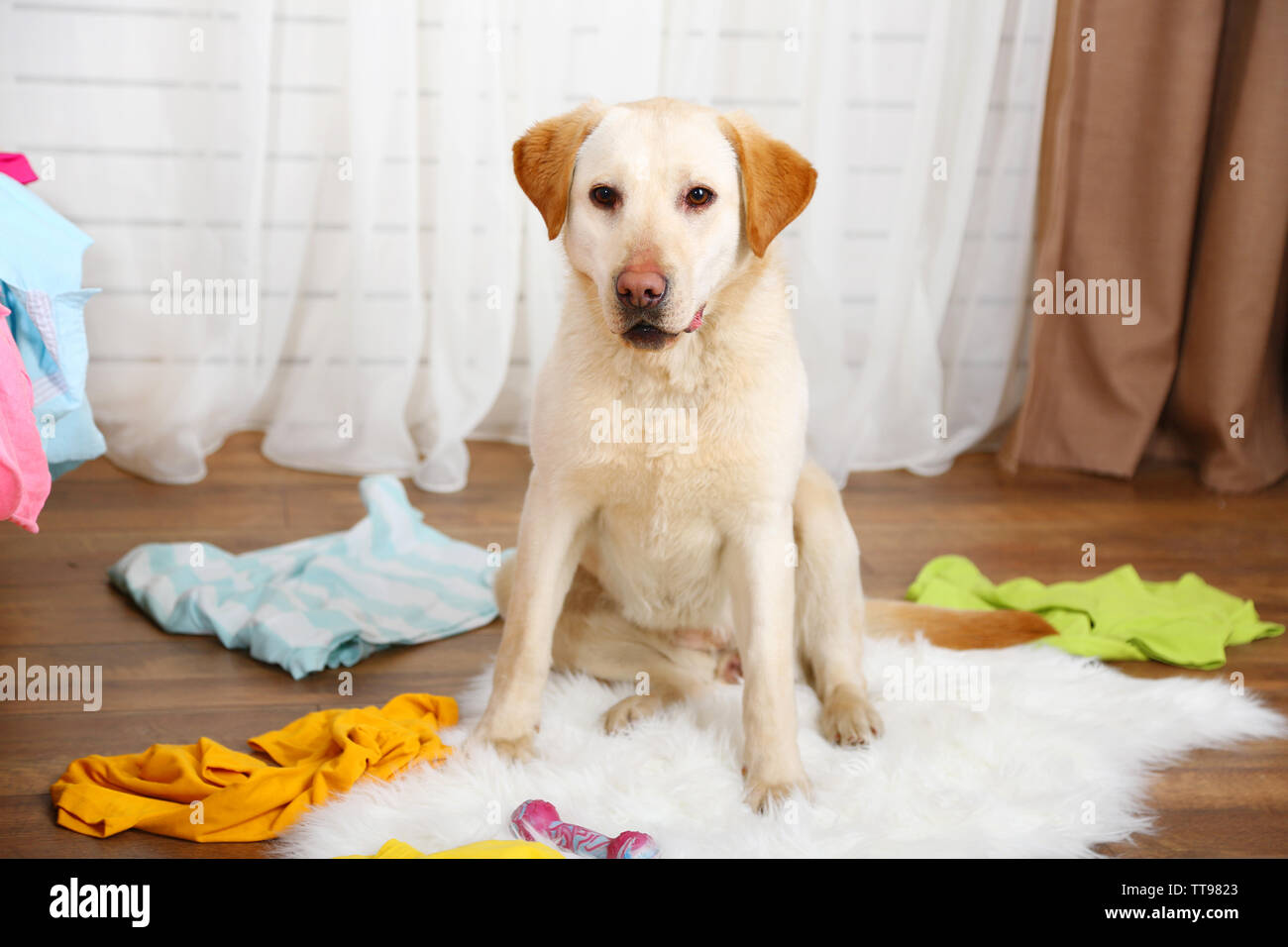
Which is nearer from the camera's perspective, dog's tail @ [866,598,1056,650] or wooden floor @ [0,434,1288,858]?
wooden floor @ [0,434,1288,858]

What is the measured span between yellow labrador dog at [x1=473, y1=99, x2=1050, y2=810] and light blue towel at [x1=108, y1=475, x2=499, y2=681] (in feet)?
2.01

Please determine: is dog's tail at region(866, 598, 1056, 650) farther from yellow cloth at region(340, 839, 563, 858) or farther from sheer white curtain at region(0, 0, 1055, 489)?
sheer white curtain at region(0, 0, 1055, 489)

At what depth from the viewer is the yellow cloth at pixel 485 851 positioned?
6.08 feet

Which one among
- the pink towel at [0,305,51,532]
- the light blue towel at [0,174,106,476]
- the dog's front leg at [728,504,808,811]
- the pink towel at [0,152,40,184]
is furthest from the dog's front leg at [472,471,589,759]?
the pink towel at [0,152,40,184]

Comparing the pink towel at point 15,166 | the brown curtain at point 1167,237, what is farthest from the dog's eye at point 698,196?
the brown curtain at point 1167,237

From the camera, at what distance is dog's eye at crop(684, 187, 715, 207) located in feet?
6.57

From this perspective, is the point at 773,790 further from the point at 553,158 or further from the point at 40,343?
the point at 40,343

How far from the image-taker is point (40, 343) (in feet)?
8.05

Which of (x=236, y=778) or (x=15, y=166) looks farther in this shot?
(x=15, y=166)

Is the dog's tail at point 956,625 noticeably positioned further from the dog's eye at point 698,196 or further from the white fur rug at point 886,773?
the dog's eye at point 698,196

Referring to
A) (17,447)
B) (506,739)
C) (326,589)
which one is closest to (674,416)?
(506,739)

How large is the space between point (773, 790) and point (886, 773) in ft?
0.82

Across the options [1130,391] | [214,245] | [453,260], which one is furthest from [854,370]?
[214,245]

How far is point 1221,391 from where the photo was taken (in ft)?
13.9
